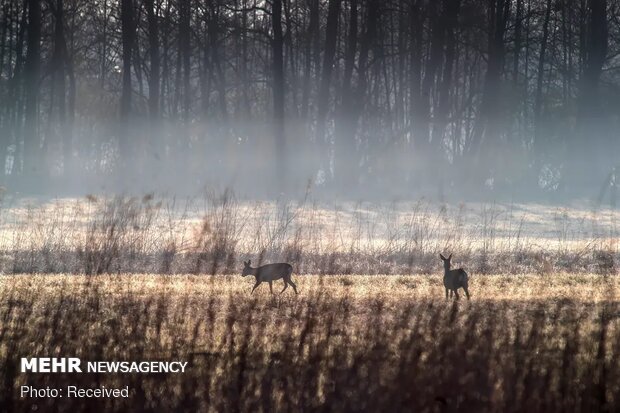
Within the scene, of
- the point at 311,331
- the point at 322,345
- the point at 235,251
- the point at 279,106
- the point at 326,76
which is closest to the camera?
the point at 322,345

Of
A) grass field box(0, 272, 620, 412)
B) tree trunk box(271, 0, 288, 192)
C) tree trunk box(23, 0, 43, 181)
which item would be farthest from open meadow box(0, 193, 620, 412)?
tree trunk box(23, 0, 43, 181)

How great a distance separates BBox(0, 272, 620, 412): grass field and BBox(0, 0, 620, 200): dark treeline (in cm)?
2642

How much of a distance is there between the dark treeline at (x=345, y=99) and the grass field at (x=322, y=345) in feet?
86.7

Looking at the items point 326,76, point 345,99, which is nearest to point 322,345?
point 326,76

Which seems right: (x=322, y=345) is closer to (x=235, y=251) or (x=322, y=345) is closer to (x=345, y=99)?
(x=235, y=251)

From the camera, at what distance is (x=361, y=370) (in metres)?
7.98

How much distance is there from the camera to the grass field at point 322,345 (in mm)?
7395

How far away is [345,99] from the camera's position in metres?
43.4

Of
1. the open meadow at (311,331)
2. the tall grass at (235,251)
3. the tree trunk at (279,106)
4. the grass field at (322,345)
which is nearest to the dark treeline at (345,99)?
the tree trunk at (279,106)

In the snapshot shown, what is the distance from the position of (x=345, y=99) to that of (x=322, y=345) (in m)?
35.2

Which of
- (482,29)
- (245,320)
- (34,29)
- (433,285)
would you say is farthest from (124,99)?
(245,320)

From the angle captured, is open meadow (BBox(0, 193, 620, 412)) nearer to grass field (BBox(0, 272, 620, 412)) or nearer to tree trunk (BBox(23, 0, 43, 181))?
grass field (BBox(0, 272, 620, 412))

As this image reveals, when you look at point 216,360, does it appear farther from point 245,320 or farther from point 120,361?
point 245,320

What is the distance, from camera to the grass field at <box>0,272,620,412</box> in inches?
291
